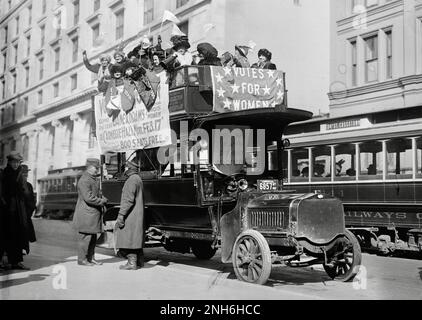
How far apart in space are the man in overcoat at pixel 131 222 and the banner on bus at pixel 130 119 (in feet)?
3.30

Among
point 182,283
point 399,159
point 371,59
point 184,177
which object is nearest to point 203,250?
point 184,177

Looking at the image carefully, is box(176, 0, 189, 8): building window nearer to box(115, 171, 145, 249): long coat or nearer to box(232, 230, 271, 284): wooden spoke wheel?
box(115, 171, 145, 249): long coat

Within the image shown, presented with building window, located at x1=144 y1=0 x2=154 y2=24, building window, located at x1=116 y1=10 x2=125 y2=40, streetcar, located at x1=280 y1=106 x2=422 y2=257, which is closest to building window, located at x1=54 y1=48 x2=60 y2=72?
building window, located at x1=116 y1=10 x2=125 y2=40

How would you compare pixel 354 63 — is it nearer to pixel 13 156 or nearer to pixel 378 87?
pixel 378 87

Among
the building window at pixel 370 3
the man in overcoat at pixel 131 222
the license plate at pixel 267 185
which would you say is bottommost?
the man in overcoat at pixel 131 222

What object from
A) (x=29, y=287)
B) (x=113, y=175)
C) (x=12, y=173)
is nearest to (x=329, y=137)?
(x=113, y=175)

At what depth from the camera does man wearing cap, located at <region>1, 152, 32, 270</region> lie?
8.62 meters

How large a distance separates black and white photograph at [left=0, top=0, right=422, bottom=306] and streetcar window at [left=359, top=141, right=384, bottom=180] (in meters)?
0.03

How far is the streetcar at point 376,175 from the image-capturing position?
495 inches

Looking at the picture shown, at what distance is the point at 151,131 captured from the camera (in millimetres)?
9594

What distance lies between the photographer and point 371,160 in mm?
13664

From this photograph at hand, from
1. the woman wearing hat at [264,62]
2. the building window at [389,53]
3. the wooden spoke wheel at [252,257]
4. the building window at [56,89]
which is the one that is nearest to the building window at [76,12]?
the building window at [56,89]

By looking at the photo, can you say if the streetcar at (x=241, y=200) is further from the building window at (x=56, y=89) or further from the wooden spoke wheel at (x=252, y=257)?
the building window at (x=56, y=89)
